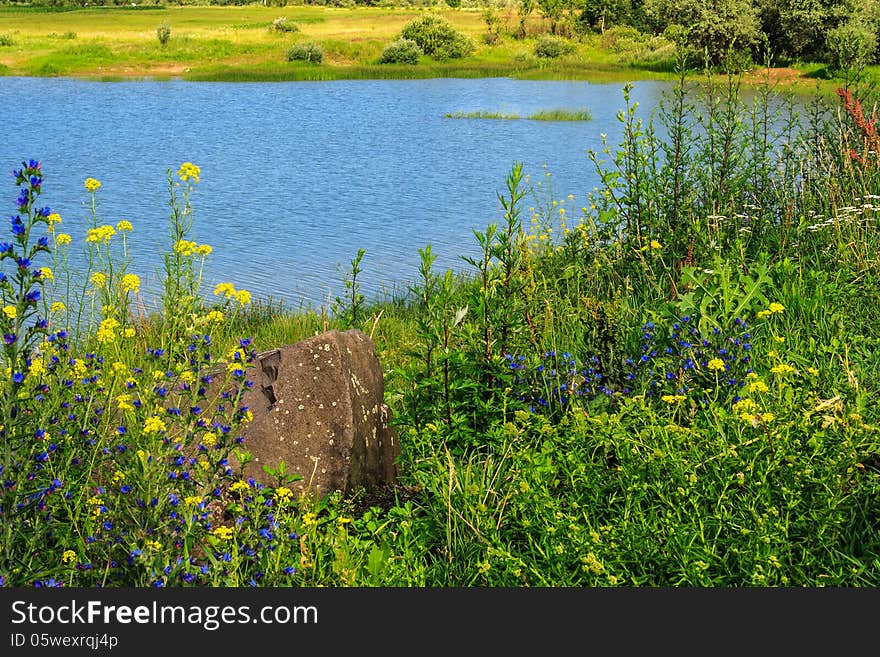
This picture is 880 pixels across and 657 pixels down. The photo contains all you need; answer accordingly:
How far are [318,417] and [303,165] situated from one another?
596 inches

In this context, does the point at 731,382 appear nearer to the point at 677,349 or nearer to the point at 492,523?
the point at 677,349

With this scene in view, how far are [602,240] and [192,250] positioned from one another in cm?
304

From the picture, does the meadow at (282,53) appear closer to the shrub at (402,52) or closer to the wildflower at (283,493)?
the shrub at (402,52)

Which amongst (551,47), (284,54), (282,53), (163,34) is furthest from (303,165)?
(163,34)

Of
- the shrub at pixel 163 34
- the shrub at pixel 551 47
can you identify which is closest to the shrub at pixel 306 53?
the shrub at pixel 163 34

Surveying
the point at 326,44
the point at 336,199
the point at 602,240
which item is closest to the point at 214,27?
the point at 326,44

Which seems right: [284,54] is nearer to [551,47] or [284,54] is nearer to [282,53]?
[282,53]

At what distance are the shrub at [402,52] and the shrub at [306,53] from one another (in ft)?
11.3

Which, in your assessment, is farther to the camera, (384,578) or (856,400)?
(856,400)

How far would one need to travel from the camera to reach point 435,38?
1911 inches

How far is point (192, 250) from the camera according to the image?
15.1 ft

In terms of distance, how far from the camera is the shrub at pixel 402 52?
4591cm

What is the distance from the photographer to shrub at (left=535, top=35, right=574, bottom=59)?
4897cm

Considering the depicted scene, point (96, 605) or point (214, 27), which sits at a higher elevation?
point (214, 27)
